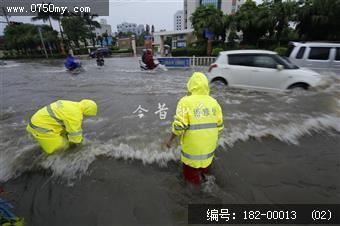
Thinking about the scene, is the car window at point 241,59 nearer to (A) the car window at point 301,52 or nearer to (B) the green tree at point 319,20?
(A) the car window at point 301,52

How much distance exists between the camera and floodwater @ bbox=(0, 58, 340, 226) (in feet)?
8.35

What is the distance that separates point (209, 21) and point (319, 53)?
1517 cm

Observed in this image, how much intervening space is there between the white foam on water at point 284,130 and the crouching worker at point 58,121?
2.67 meters

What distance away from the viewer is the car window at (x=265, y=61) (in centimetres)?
636

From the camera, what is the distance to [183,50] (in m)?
21.2

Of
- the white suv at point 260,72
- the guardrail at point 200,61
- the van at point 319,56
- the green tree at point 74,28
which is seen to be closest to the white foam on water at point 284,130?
the white suv at point 260,72

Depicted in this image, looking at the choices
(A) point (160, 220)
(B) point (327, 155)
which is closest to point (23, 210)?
(A) point (160, 220)

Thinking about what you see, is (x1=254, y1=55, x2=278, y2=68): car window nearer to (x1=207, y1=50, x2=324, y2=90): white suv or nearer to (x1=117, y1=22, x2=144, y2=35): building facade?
(x1=207, y1=50, x2=324, y2=90): white suv

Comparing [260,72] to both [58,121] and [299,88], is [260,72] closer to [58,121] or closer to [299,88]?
[299,88]

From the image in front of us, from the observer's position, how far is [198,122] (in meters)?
2.12

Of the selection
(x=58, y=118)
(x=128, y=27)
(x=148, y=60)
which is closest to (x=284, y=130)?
(x=58, y=118)

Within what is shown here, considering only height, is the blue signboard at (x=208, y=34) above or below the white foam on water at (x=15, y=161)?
above

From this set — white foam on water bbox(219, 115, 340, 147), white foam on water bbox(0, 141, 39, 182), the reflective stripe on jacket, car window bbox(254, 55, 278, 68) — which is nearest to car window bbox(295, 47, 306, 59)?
car window bbox(254, 55, 278, 68)

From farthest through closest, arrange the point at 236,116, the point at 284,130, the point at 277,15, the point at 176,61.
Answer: the point at 277,15 → the point at 176,61 → the point at 236,116 → the point at 284,130
